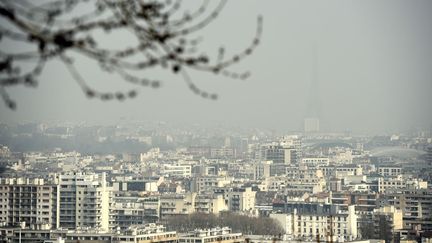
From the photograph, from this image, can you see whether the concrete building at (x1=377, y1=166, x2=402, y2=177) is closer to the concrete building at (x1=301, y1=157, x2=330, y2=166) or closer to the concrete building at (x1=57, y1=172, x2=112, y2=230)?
the concrete building at (x1=301, y1=157, x2=330, y2=166)

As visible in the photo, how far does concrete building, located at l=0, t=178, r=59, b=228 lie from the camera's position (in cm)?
2841

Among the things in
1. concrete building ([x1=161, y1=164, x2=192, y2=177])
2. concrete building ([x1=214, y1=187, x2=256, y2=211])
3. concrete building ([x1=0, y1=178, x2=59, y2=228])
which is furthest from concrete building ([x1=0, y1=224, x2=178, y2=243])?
concrete building ([x1=161, y1=164, x2=192, y2=177])

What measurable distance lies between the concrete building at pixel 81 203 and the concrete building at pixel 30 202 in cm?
20

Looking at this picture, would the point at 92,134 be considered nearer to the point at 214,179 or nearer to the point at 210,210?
the point at 214,179

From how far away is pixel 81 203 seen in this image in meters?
29.5

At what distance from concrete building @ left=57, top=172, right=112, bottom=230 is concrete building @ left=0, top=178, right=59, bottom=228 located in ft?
0.65

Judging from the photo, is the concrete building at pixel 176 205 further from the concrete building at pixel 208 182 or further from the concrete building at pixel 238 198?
the concrete building at pixel 208 182

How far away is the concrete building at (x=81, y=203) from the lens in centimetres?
2911

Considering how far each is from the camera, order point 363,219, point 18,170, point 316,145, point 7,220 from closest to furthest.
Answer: point 7,220 → point 363,219 → point 18,170 → point 316,145

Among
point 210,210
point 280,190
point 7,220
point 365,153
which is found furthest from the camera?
point 365,153

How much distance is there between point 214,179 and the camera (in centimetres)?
4575

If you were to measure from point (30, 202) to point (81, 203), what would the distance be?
3.76 feet

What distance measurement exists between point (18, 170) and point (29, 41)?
117ft

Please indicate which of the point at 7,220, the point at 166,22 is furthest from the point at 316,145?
→ the point at 166,22
